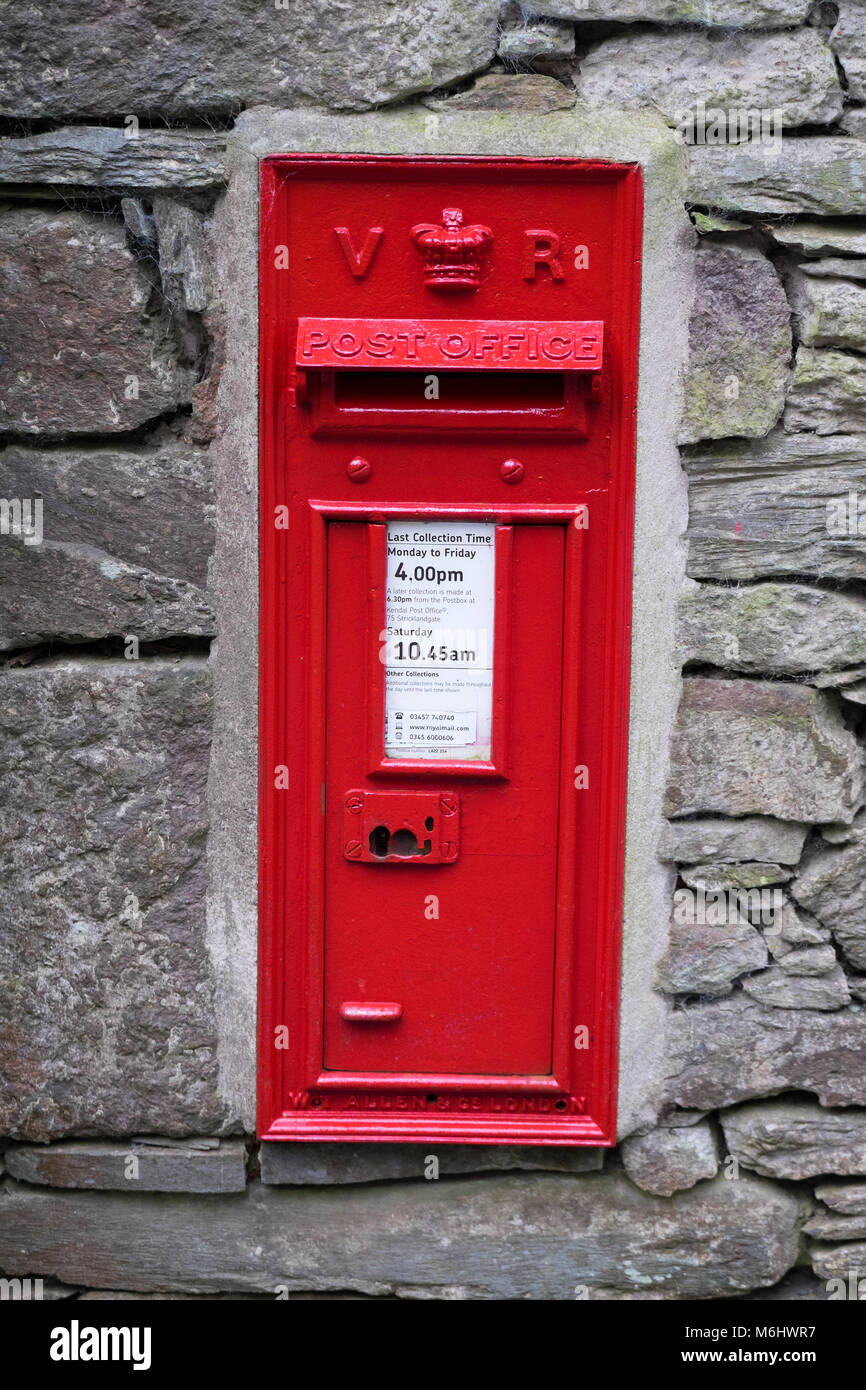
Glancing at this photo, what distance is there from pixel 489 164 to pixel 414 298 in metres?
0.27

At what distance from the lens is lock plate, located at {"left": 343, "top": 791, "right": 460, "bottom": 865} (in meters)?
2.07

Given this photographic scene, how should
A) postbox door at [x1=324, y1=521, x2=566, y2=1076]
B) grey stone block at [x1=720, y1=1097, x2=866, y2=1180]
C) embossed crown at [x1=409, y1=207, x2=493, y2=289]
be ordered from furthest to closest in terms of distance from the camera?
1. grey stone block at [x1=720, y1=1097, x2=866, y2=1180]
2. postbox door at [x1=324, y1=521, x2=566, y2=1076]
3. embossed crown at [x1=409, y1=207, x2=493, y2=289]

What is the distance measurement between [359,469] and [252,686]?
0.46m

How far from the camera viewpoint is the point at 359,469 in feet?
6.56

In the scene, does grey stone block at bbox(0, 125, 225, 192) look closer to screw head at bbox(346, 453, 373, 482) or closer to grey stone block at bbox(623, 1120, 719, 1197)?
screw head at bbox(346, 453, 373, 482)

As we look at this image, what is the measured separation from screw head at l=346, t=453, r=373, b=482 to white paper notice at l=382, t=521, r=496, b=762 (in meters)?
0.10

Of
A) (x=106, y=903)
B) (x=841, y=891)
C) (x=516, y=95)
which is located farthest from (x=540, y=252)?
(x=106, y=903)

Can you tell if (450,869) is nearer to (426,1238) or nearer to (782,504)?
(426,1238)

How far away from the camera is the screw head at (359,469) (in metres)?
2.00

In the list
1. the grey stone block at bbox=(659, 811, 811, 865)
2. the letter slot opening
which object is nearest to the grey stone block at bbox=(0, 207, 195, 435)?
the letter slot opening

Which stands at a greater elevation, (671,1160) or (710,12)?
(710,12)

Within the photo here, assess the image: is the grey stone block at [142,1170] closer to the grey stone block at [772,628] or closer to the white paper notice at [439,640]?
the white paper notice at [439,640]

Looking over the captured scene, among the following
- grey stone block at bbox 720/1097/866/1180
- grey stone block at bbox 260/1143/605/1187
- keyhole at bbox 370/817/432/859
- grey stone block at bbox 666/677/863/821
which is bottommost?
grey stone block at bbox 260/1143/605/1187

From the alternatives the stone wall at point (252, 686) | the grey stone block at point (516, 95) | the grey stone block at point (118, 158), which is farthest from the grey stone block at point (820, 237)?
the grey stone block at point (118, 158)
